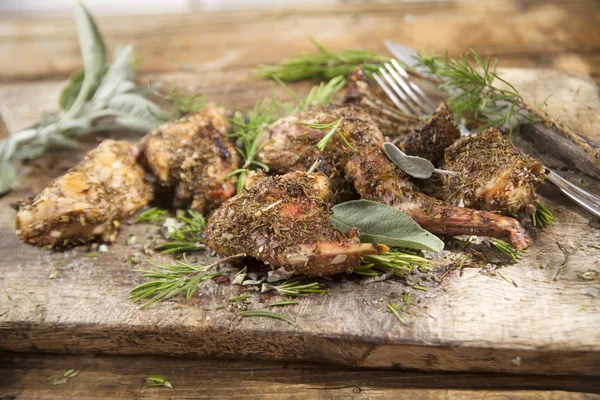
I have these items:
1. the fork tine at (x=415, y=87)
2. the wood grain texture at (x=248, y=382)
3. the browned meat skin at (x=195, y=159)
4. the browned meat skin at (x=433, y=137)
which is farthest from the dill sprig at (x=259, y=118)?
the wood grain texture at (x=248, y=382)

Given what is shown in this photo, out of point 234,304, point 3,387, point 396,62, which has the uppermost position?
point 396,62

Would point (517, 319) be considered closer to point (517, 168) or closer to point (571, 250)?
point (571, 250)

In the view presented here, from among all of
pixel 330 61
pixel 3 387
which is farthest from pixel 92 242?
pixel 330 61

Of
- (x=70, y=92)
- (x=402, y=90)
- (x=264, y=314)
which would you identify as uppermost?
(x=402, y=90)

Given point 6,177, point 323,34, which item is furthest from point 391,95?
point 6,177

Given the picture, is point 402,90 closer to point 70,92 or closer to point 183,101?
point 183,101

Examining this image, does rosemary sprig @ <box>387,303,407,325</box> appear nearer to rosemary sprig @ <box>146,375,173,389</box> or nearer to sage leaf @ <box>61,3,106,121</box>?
rosemary sprig @ <box>146,375,173,389</box>

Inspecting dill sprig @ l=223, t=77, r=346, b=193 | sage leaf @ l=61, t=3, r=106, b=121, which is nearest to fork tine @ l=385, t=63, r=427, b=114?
dill sprig @ l=223, t=77, r=346, b=193
